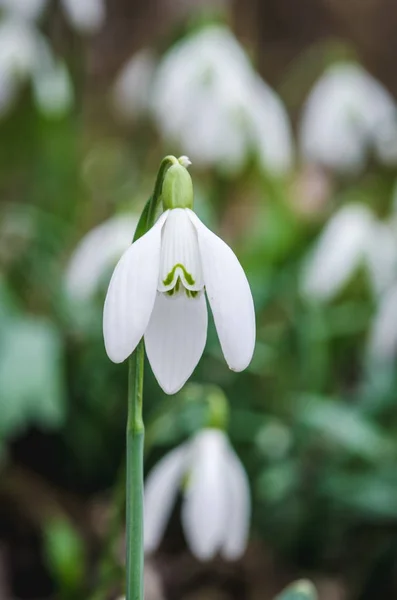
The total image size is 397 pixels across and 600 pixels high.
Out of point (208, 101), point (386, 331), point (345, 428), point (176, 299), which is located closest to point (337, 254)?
point (386, 331)

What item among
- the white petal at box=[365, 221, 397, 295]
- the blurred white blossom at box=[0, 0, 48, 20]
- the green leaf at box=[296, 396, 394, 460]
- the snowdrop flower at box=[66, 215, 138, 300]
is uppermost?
the blurred white blossom at box=[0, 0, 48, 20]

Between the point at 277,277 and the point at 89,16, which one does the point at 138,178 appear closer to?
the point at 89,16

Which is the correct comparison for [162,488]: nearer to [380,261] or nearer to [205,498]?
[205,498]

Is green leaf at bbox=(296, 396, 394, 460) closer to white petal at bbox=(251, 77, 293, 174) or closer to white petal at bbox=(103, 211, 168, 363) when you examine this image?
white petal at bbox=(251, 77, 293, 174)

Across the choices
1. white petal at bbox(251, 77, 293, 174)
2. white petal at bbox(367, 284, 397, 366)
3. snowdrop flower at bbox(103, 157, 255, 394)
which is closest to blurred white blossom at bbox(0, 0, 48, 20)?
white petal at bbox(251, 77, 293, 174)

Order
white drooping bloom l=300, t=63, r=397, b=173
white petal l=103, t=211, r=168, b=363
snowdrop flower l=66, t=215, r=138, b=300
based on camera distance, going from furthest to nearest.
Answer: white drooping bloom l=300, t=63, r=397, b=173 → snowdrop flower l=66, t=215, r=138, b=300 → white petal l=103, t=211, r=168, b=363

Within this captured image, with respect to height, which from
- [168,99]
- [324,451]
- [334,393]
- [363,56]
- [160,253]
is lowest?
[160,253]

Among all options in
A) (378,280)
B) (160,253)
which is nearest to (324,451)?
(378,280)

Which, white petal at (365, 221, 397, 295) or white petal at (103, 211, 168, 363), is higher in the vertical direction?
white petal at (365, 221, 397, 295)
